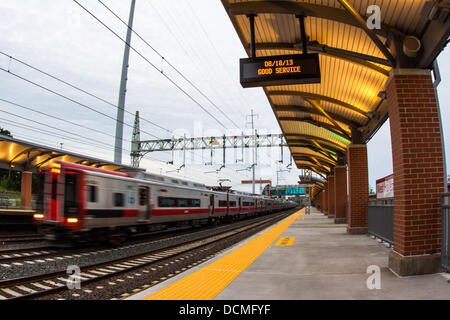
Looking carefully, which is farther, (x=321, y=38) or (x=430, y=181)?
(x=321, y=38)

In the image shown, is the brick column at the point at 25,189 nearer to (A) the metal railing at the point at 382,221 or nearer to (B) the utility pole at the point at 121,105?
(B) the utility pole at the point at 121,105

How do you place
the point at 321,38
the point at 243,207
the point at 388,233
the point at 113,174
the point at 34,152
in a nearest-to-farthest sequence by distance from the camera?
the point at 321,38 < the point at 388,233 < the point at 113,174 < the point at 34,152 < the point at 243,207

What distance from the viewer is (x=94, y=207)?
10250mm

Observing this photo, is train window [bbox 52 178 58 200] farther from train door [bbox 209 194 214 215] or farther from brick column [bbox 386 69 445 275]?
train door [bbox 209 194 214 215]

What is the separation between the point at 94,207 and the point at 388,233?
907 centimetres

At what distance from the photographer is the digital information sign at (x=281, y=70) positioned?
23.2 ft

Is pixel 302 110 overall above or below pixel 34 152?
above

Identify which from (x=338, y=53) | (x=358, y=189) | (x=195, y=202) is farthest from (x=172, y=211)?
(x=338, y=53)

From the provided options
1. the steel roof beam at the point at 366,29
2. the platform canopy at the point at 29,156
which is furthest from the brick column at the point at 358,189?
the platform canopy at the point at 29,156

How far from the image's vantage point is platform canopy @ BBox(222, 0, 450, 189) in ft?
18.7

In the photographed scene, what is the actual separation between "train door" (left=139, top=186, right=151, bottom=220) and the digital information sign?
7648 mm

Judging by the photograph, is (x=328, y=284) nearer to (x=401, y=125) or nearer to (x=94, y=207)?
(x=401, y=125)

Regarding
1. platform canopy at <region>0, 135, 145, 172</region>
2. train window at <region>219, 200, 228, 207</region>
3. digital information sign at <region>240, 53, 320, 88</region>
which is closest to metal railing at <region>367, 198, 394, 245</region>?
digital information sign at <region>240, 53, 320, 88</region>
